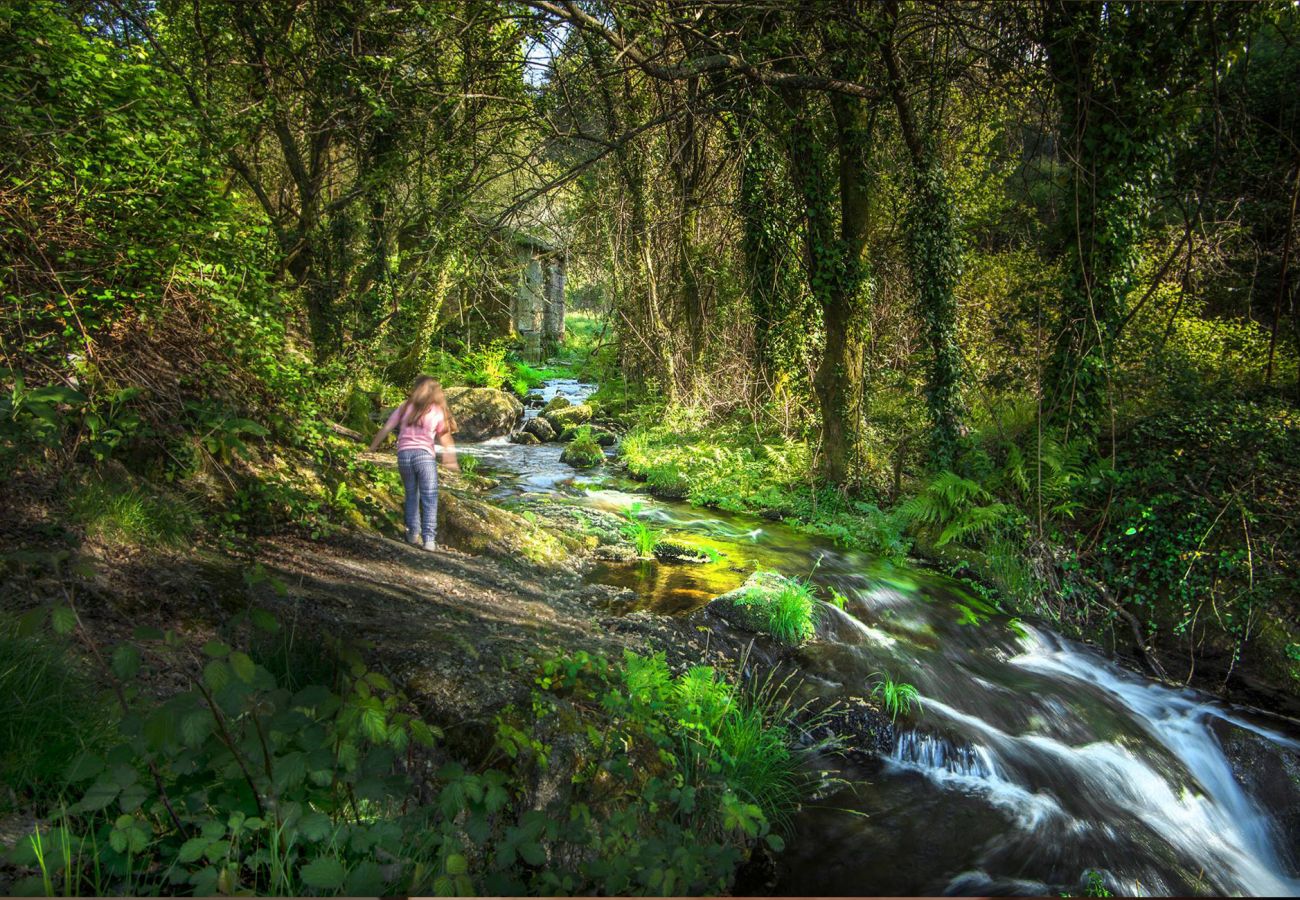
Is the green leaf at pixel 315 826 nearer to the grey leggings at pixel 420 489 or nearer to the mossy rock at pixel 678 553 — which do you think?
the grey leggings at pixel 420 489

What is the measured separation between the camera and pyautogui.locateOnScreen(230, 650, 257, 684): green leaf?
1.75 metres

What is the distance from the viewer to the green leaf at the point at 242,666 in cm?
175

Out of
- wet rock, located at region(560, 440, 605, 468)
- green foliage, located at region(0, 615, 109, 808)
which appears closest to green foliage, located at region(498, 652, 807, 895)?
green foliage, located at region(0, 615, 109, 808)

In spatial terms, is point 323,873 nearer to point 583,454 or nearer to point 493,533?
point 493,533

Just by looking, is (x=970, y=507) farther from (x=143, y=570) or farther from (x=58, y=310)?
(x=58, y=310)

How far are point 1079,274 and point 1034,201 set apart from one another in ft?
32.8

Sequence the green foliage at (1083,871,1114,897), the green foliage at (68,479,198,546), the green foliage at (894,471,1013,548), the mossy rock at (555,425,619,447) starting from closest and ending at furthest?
the green foliage at (1083,871,1114,897), the green foliage at (68,479,198,546), the green foliage at (894,471,1013,548), the mossy rock at (555,425,619,447)

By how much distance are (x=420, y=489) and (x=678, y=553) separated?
2.92m

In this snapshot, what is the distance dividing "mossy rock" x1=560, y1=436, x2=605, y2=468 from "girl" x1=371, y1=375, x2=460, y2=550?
6.66 metres

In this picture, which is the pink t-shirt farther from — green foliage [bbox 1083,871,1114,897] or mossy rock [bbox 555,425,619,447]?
mossy rock [bbox 555,425,619,447]

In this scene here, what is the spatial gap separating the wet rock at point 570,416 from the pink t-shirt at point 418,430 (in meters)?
10.2

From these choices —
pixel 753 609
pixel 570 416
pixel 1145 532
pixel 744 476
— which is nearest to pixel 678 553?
pixel 753 609

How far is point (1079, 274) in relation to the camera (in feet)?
25.9

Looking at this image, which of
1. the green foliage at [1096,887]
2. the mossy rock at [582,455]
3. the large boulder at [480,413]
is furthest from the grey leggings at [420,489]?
the large boulder at [480,413]
